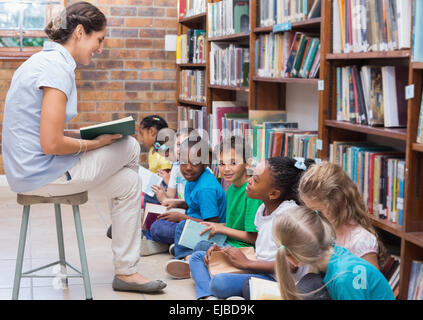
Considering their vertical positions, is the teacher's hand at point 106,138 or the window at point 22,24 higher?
the window at point 22,24

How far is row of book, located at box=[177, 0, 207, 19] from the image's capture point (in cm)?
488

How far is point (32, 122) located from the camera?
2.34 meters

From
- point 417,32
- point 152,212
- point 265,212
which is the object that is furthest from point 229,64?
point 417,32

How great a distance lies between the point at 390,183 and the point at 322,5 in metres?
0.92

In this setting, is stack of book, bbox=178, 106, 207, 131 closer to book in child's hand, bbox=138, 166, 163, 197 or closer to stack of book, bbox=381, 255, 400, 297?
book in child's hand, bbox=138, 166, 163, 197

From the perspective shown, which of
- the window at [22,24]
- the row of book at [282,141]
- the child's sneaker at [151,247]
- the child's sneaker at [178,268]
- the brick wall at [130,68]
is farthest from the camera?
the brick wall at [130,68]

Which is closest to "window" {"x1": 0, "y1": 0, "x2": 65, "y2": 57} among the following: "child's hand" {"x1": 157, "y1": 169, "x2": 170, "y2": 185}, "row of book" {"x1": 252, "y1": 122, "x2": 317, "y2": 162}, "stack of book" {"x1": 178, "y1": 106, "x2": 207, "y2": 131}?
"stack of book" {"x1": 178, "y1": 106, "x2": 207, "y2": 131}

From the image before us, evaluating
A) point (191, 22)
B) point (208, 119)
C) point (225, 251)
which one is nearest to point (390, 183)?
point (225, 251)

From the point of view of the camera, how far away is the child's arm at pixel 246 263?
A: 7.74 ft

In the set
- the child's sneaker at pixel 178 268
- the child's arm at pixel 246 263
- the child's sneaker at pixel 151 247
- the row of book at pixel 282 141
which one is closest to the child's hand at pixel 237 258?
the child's arm at pixel 246 263

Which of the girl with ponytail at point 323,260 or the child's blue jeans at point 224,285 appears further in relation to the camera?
the child's blue jeans at point 224,285

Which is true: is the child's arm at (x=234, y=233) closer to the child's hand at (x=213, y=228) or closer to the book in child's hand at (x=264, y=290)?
the child's hand at (x=213, y=228)

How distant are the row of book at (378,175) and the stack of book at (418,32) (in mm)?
408

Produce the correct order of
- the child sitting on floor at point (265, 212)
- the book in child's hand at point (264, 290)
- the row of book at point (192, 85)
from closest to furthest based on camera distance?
the book in child's hand at point (264, 290), the child sitting on floor at point (265, 212), the row of book at point (192, 85)
